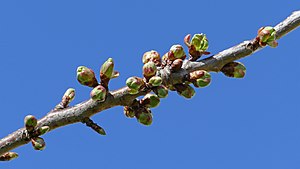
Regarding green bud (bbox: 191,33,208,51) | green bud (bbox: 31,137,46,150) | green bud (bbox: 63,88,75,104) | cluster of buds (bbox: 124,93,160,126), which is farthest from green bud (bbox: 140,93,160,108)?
green bud (bbox: 31,137,46,150)

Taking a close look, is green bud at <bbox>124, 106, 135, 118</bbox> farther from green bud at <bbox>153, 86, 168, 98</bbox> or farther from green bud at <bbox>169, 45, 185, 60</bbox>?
green bud at <bbox>169, 45, 185, 60</bbox>

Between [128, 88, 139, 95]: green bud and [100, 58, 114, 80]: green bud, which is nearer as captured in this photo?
[128, 88, 139, 95]: green bud

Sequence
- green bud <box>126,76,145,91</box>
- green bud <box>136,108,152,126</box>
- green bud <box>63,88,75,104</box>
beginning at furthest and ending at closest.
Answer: green bud <box>63,88,75,104</box>
green bud <box>136,108,152,126</box>
green bud <box>126,76,145,91</box>

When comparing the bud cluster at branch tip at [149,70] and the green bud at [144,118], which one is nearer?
the bud cluster at branch tip at [149,70]

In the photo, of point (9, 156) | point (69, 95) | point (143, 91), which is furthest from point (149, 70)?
point (9, 156)

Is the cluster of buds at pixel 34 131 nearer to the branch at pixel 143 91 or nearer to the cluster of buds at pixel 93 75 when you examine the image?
the branch at pixel 143 91

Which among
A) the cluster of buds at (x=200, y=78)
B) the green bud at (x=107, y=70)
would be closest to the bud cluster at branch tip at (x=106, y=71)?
the green bud at (x=107, y=70)
